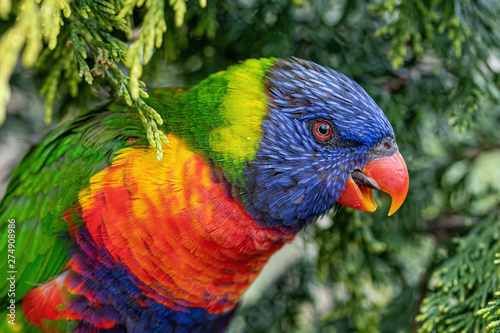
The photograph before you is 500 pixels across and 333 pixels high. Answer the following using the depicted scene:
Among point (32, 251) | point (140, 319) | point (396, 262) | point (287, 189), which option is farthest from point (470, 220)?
point (32, 251)

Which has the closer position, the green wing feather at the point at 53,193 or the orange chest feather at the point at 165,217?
the orange chest feather at the point at 165,217

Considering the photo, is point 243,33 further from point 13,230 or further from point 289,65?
point 13,230

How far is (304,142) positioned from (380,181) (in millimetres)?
339

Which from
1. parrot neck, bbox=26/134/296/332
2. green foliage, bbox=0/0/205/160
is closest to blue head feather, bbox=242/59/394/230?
parrot neck, bbox=26/134/296/332

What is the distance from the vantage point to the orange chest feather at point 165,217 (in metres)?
1.59

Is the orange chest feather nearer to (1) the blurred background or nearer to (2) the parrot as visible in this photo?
(2) the parrot

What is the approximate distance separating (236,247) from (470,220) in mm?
1403

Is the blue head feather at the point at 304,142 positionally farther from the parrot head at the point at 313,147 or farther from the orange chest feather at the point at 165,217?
the orange chest feather at the point at 165,217

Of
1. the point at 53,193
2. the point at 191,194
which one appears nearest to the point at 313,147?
the point at 191,194

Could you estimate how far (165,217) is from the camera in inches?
62.6

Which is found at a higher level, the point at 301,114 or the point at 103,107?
the point at 301,114

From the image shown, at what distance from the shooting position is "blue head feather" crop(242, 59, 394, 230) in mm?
1623

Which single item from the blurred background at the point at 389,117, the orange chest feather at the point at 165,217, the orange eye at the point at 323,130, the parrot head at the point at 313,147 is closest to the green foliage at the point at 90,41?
the orange chest feather at the point at 165,217

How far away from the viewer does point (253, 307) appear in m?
2.85
